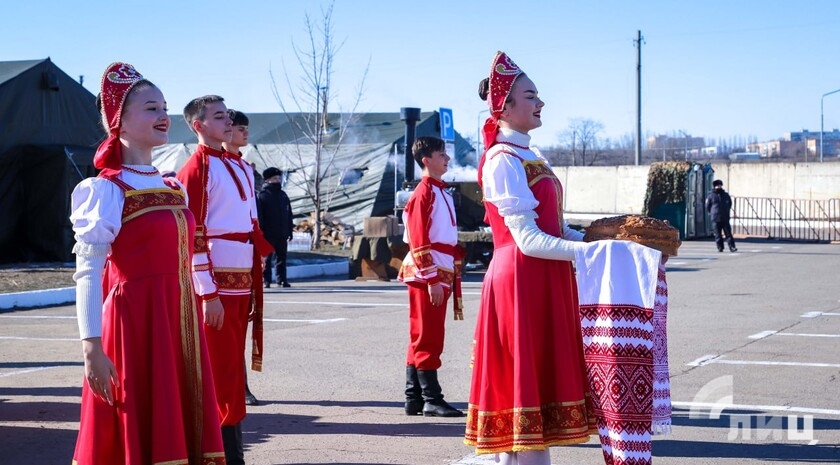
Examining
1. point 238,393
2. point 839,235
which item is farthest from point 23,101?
point 839,235

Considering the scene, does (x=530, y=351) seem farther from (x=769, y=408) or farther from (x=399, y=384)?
(x=399, y=384)

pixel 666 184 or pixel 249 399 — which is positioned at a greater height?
pixel 666 184

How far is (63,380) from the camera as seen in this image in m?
8.97

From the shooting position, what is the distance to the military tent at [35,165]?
19.7 meters

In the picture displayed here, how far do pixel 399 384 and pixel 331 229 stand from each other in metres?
20.0

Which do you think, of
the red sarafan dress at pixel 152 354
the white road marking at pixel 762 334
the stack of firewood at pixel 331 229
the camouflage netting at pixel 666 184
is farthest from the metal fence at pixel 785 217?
the red sarafan dress at pixel 152 354

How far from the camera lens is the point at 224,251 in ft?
19.8

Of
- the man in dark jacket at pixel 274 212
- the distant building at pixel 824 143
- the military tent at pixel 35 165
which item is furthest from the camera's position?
the distant building at pixel 824 143

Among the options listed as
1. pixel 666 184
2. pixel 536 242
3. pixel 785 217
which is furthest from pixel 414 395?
pixel 785 217

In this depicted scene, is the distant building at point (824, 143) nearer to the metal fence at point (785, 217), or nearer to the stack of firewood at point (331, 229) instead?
the metal fence at point (785, 217)

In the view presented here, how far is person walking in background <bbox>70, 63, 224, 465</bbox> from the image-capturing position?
4.12 m

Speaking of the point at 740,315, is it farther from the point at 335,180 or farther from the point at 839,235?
the point at 839,235

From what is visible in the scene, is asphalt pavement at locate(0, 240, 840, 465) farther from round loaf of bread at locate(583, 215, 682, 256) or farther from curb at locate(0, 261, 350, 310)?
round loaf of bread at locate(583, 215, 682, 256)

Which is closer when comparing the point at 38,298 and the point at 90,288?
the point at 90,288
